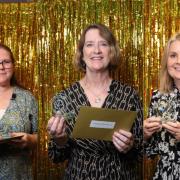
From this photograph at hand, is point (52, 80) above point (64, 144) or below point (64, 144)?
above

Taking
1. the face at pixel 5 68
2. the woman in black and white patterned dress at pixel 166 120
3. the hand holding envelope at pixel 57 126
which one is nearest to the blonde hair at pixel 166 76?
the woman in black and white patterned dress at pixel 166 120

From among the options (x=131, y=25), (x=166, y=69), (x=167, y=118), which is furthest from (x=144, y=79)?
(x=167, y=118)

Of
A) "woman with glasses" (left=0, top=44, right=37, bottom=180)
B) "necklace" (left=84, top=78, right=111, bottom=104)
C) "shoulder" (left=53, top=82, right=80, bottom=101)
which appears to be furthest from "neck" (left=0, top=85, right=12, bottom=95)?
"necklace" (left=84, top=78, right=111, bottom=104)

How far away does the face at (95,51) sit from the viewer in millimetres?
2113

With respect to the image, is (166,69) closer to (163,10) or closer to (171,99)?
(171,99)

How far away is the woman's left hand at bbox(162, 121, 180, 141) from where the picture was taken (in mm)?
1878

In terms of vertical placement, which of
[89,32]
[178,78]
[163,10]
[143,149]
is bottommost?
[143,149]

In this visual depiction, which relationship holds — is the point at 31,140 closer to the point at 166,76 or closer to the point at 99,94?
the point at 99,94

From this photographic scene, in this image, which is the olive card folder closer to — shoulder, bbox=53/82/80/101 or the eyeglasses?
shoulder, bbox=53/82/80/101

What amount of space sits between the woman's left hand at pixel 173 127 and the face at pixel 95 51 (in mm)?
469

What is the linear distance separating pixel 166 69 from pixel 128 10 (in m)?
1.10

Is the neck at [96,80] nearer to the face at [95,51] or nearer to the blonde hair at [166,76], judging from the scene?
the face at [95,51]

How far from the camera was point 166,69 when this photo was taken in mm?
2145

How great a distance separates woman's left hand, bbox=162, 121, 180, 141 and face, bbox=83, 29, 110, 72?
47 centimetres
